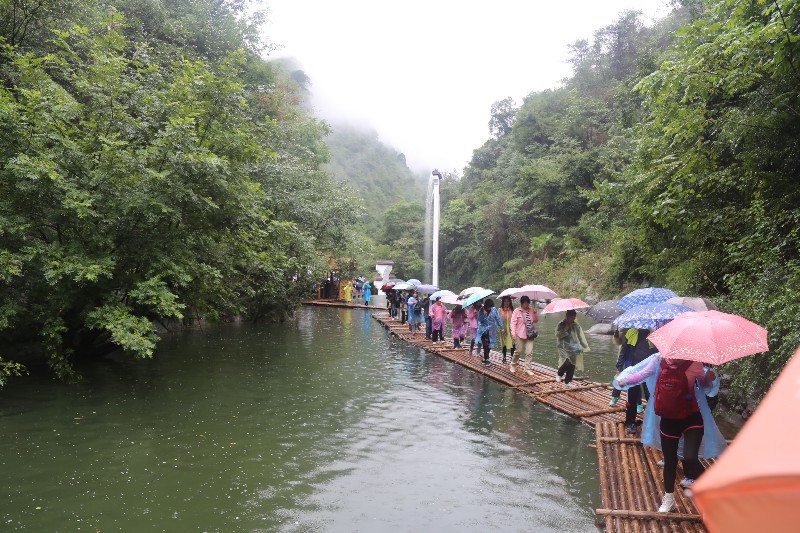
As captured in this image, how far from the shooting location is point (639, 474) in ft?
18.6

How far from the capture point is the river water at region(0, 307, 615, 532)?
5.34m

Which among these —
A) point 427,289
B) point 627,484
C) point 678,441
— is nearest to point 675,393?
point 678,441

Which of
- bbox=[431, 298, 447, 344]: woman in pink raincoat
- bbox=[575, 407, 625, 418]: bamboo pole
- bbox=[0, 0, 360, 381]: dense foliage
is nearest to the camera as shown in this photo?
bbox=[575, 407, 625, 418]: bamboo pole

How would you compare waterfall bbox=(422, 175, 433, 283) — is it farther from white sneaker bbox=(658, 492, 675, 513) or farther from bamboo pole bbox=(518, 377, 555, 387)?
white sneaker bbox=(658, 492, 675, 513)

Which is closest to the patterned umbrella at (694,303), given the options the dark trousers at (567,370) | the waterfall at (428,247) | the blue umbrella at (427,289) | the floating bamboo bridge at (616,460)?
the floating bamboo bridge at (616,460)

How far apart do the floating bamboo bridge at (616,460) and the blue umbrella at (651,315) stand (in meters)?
1.43

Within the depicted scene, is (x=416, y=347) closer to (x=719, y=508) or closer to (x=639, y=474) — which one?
(x=639, y=474)

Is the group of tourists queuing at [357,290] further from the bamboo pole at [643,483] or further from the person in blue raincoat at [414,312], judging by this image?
the bamboo pole at [643,483]

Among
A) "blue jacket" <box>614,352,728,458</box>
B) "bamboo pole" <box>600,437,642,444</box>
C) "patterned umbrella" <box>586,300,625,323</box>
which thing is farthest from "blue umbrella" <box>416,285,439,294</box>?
"blue jacket" <box>614,352,728,458</box>

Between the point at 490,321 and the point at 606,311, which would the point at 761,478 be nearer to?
the point at 606,311

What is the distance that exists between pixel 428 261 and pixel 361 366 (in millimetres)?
39590

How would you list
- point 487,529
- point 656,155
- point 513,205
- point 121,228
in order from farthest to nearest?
point 513,205 → point 656,155 → point 121,228 → point 487,529

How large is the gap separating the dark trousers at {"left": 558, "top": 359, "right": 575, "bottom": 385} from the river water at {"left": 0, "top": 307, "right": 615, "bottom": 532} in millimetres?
972

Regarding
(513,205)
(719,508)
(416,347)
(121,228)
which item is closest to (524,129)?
(513,205)
